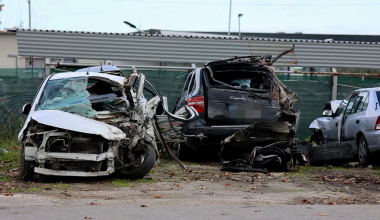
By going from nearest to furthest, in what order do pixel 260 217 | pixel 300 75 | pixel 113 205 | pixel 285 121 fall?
1. pixel 260 217
2. pixel 113 205
3. pixel 285 121
4. pixel 300 75

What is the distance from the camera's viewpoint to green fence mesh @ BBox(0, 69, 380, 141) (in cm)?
1555

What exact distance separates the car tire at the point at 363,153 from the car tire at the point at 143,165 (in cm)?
451

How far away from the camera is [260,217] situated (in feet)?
19.9

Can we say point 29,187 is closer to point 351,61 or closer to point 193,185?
point 193,185

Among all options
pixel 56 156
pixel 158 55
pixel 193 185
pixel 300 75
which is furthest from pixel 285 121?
pixel 158 55

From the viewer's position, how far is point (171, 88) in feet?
53.8

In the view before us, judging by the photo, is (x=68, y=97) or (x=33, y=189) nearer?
(x=33, y=189)

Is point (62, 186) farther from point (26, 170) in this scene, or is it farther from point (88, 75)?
point (88, 75)

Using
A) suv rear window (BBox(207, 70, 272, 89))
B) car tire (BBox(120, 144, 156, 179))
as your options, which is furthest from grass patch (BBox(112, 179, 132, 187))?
suv rear window (BBox(207, 70, 272, 89))

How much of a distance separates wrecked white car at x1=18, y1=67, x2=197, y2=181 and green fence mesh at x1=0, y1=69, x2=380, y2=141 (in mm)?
6009

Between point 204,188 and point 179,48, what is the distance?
984 cm

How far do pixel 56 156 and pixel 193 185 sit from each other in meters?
2.01

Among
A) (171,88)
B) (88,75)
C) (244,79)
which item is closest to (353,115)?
(244,79)

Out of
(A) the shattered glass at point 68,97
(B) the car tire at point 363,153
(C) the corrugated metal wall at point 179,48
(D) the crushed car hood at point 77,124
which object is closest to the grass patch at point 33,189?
(D) the crushed car hood at point 77,124
